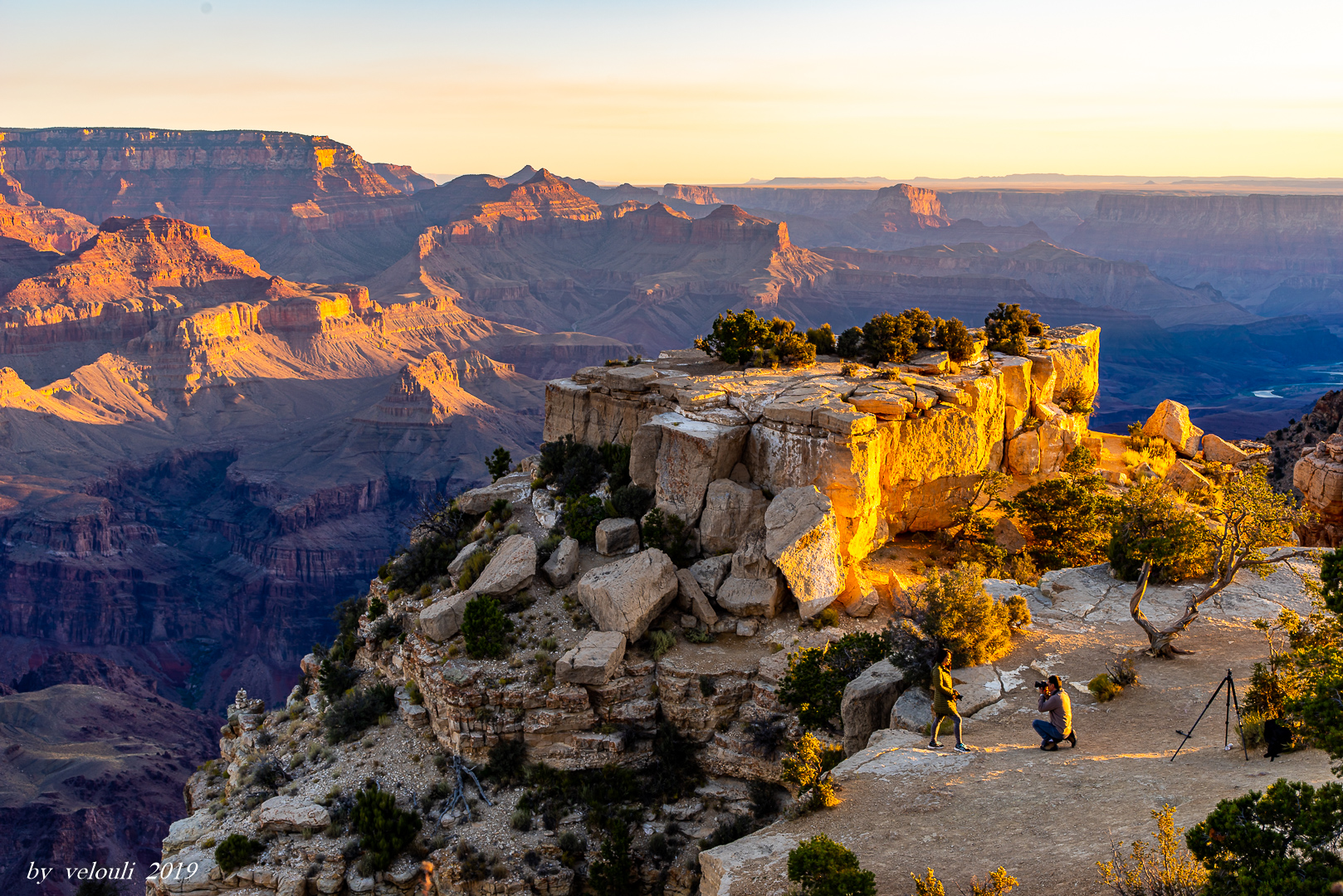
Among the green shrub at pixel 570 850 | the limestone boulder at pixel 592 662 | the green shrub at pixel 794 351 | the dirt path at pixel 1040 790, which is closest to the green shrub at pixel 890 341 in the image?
the green shrub at pixel 794 351

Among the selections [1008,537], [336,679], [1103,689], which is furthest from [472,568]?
[1103,689]

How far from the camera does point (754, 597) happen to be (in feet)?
87.6

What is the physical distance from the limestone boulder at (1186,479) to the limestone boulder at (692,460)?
21.9 m

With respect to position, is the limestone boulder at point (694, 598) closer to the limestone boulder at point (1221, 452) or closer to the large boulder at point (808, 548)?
the large boulder at point (808, 548)

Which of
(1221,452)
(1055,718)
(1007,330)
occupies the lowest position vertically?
(1055,718)

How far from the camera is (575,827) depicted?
77.4 feet

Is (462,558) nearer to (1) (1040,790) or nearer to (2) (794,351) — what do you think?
(2) (794,351)

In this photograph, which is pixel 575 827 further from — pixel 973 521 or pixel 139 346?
pixel 139 346

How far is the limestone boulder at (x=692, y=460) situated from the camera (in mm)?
28984

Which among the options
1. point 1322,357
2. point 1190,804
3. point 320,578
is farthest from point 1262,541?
point 1322,357

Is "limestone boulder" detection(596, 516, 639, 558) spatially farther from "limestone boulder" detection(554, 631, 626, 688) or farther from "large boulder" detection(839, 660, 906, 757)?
"large boulder" detection(839, 660, 906, 757)

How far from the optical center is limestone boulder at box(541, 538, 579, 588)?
96.0 feet

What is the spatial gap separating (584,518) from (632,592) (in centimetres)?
588

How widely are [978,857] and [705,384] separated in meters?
21.6
